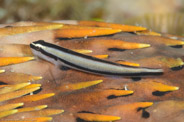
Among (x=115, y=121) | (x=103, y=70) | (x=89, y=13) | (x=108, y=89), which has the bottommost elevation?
(x=115, y=121)

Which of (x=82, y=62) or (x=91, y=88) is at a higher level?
(x=82, y=62)

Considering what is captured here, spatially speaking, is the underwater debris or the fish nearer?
the underwater debris

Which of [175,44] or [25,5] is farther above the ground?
[25,5]

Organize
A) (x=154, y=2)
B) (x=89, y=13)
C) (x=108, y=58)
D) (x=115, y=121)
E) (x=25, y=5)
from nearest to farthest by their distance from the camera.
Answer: (x=115, y=121), (x=108, y=58), (x=25, y=5), (x=89, y=13), (x=154, y=2)

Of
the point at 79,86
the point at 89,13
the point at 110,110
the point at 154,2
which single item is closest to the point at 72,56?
the point at 79,86

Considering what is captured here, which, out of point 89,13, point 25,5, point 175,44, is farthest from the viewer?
point 89,13

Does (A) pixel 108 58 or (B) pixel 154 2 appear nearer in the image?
(A) pixel 108 58

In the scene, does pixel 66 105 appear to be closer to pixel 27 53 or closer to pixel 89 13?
pixel 27 53

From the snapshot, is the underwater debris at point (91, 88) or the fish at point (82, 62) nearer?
the underwater debris at point (91, 88)
